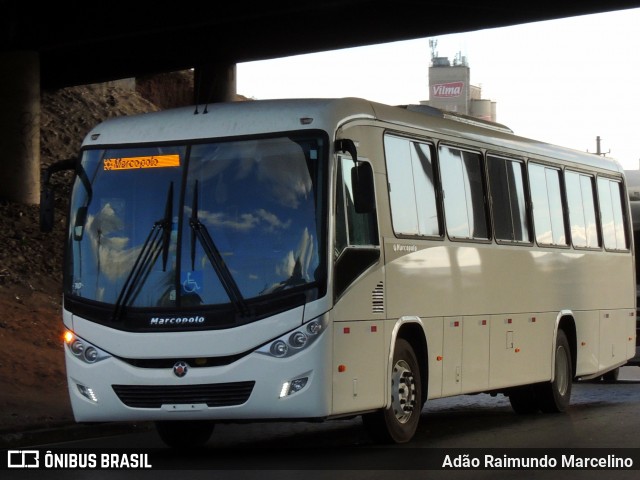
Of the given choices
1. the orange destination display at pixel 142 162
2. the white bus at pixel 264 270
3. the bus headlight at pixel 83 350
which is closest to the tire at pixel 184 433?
the white bus at pixel 264 270

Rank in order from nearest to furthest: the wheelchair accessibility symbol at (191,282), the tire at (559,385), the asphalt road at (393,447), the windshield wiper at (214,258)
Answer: the asphalt road at (393,447) < the windshield wiper at (214,258) < the wheelchair accessibility symbol at (191,282) < the tire at (559,385)

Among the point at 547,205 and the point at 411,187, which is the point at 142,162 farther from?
the point at 547,205

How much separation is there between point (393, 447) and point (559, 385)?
17.7ft

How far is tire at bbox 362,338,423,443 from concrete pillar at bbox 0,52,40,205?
2021 centimetres

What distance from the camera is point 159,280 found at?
489 inches

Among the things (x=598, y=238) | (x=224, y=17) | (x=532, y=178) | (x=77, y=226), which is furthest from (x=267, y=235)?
(x=224, y=17)

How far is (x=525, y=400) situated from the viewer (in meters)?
→ 17.9

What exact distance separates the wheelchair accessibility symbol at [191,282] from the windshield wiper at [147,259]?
0.23 metres

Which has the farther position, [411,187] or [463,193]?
[463,193]

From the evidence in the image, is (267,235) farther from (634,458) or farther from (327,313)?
(634,458)

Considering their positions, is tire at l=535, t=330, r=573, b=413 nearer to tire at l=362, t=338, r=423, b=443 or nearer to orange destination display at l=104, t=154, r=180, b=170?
tire at l=362, t=338, r=423, b=443

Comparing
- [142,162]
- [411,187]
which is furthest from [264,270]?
[411,187]

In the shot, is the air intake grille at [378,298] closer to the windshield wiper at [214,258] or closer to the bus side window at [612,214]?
the windshield wiper at [214,258]

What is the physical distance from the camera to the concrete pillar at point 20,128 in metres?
32.5
